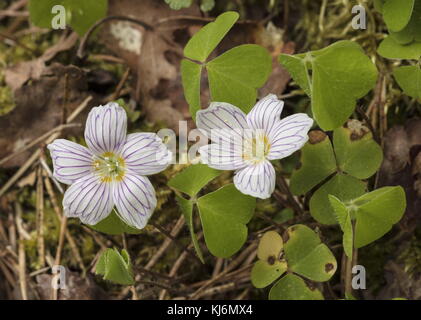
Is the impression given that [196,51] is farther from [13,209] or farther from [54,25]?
[13,209]

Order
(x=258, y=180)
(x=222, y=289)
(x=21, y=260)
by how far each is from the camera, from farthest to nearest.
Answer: (x=21, y=260) < (x=222, y=289) < (x=258, y=180)

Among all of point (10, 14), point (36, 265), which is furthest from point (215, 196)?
point (10, 14)

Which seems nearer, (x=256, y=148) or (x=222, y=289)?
(x=256, y=148)

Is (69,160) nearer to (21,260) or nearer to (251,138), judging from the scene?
(251,138)

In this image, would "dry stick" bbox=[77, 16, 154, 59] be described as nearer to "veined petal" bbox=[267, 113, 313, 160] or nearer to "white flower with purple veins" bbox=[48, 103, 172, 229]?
"white flower with purple veins" bbox=[48, 103, 172, 229]

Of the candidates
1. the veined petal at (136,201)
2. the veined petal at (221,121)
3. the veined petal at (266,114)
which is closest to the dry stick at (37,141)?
the veined petal at (136,201)

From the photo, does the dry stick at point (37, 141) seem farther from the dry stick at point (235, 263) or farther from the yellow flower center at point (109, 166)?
the dry stick at point (235, 263)

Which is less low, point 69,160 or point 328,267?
point 69,160

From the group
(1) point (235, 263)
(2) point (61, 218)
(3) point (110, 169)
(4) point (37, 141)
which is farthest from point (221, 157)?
(4) point (37, 141)
